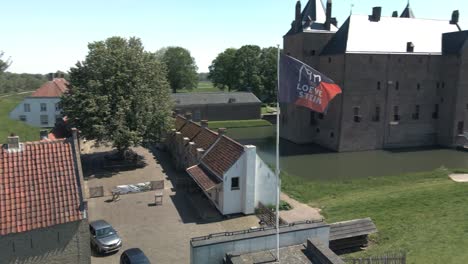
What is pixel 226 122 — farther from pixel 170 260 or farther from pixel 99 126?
pixel 170 260

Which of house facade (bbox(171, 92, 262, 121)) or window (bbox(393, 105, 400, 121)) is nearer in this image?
window (bbox(393, 105, 400, 121))

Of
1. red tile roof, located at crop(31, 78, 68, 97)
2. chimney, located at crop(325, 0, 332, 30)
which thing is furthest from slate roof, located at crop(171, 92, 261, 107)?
chimney, located at crop(325, 0, 332, 30)

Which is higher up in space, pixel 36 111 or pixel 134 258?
pixel 36 111

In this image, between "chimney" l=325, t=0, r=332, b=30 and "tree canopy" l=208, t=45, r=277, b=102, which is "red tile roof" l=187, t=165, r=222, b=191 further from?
"tree canopy" l=208, t=45, r=277, b=102

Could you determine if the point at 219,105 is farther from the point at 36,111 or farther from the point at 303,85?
the point at 303,85

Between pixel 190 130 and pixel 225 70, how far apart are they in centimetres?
5838

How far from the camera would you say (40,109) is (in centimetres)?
5666

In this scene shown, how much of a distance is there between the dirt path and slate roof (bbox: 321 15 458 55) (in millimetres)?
24337

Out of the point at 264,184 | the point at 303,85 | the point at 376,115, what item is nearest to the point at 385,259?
the point at 303,85

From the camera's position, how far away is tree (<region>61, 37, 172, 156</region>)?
1160 inches

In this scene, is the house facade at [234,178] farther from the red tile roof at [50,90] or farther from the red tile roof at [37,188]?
the red tile roof at [50,90]

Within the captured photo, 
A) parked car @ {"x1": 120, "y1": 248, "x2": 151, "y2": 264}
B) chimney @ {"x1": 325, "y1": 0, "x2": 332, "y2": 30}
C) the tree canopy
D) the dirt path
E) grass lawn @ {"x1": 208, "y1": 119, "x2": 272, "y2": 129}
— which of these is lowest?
the dirt path

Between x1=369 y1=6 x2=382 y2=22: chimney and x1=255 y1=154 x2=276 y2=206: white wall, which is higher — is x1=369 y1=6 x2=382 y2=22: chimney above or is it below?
above

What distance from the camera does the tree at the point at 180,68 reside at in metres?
90.6
